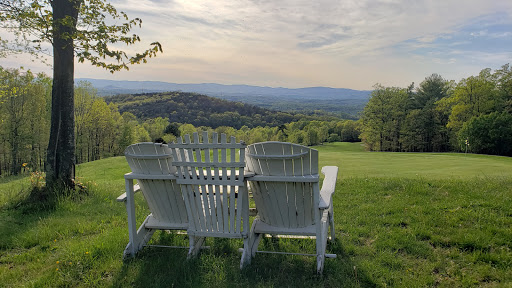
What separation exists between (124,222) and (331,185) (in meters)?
3.09

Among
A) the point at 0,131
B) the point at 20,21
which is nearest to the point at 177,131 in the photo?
the point at 20,21

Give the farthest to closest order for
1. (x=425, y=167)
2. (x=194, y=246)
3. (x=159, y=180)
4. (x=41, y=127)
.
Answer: (x=41, y=127) < (x=425, y=167) < (x=194, y=246) < (x=159, y=180)

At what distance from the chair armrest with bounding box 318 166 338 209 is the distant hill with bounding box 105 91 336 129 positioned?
80098 millimetres

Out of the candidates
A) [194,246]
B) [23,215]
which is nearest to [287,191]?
[194,246]

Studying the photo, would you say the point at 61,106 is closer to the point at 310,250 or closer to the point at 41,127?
the point at 310,250

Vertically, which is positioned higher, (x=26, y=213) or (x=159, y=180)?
(x=159, y=180)

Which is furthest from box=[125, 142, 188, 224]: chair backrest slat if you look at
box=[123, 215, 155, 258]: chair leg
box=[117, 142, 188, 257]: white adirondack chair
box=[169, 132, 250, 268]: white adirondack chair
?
box=[123, 215, 155, 258]: chair leg

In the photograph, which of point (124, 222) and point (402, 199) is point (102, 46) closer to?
point (124, 222)

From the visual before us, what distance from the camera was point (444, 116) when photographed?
44.2m

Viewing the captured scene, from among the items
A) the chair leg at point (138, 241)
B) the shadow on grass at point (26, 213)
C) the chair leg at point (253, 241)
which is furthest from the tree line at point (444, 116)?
the shadow on grass at point (26, 213)

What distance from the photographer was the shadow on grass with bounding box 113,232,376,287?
2838mm

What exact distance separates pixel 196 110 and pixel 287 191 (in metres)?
92.7

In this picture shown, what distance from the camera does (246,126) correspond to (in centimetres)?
8706

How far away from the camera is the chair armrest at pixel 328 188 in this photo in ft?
9.58
